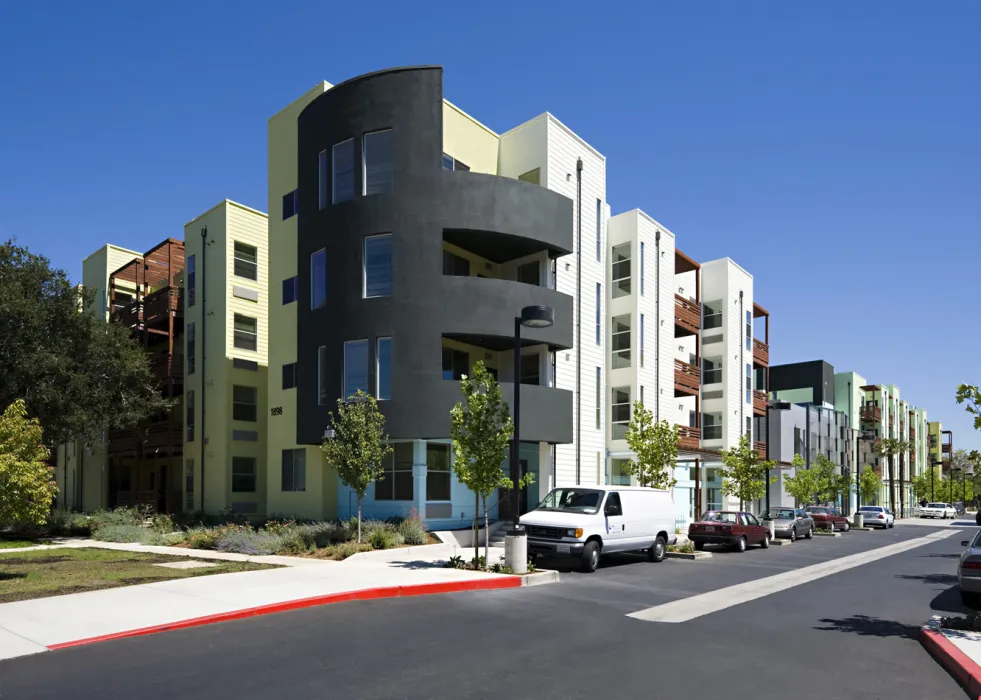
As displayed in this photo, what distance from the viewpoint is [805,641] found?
1109cm

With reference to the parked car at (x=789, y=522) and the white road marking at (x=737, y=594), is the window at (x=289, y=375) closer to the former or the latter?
the white road marking at (x=737, y=594)

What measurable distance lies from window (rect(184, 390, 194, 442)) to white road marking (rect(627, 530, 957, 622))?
26.2m

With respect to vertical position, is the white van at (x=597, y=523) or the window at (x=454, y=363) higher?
the window at (x=454, y=363)

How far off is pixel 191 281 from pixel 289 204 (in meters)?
8.17

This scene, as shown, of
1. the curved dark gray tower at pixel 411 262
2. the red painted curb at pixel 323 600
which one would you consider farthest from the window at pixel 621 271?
the red painted curb at pixel 323 600

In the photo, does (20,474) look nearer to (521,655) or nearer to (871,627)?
(521,655)

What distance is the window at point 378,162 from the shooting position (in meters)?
26.8

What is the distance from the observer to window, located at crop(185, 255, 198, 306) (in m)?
36.9

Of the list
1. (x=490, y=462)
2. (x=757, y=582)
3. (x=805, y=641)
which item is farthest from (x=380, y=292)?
(x=805, y=641)

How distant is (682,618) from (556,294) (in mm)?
16871

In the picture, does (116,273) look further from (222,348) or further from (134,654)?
(134,654)

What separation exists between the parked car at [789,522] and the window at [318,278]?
20.9 meters

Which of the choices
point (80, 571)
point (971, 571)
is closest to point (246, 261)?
point (80, 571)

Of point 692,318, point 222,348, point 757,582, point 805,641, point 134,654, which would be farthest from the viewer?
point 692,318
